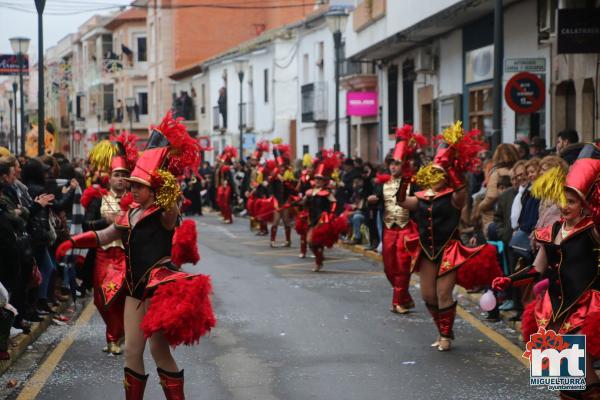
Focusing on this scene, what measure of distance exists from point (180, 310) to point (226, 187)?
25.7 m

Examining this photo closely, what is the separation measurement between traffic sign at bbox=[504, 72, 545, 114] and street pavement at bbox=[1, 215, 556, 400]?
3.52 m

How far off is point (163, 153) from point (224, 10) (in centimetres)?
Result: 5855

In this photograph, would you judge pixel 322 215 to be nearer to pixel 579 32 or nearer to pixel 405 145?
pixel 579 32

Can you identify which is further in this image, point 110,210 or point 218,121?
point 218,121

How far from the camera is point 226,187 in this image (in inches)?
1287

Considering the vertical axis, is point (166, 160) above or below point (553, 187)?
above

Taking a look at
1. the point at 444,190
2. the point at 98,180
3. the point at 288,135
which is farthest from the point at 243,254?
the point at 288,135

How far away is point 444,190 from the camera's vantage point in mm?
10969

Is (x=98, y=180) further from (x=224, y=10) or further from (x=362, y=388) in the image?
(x=224, y=10)

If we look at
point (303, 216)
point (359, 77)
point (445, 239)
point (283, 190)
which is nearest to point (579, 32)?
point (303, 216)

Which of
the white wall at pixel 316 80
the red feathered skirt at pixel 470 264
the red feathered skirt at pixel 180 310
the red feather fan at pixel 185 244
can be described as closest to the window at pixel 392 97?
the white wall at pixel 316 80

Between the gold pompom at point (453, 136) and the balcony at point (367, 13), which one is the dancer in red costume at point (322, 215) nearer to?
the gold pompom at point (453, 136)

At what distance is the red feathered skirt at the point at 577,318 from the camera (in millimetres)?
6777

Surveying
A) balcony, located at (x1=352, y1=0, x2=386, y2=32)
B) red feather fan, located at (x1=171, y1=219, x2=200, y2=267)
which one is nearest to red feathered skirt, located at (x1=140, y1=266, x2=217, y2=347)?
red feather fan, located at (x1=171, y1=219, x2=200, y2=267)
